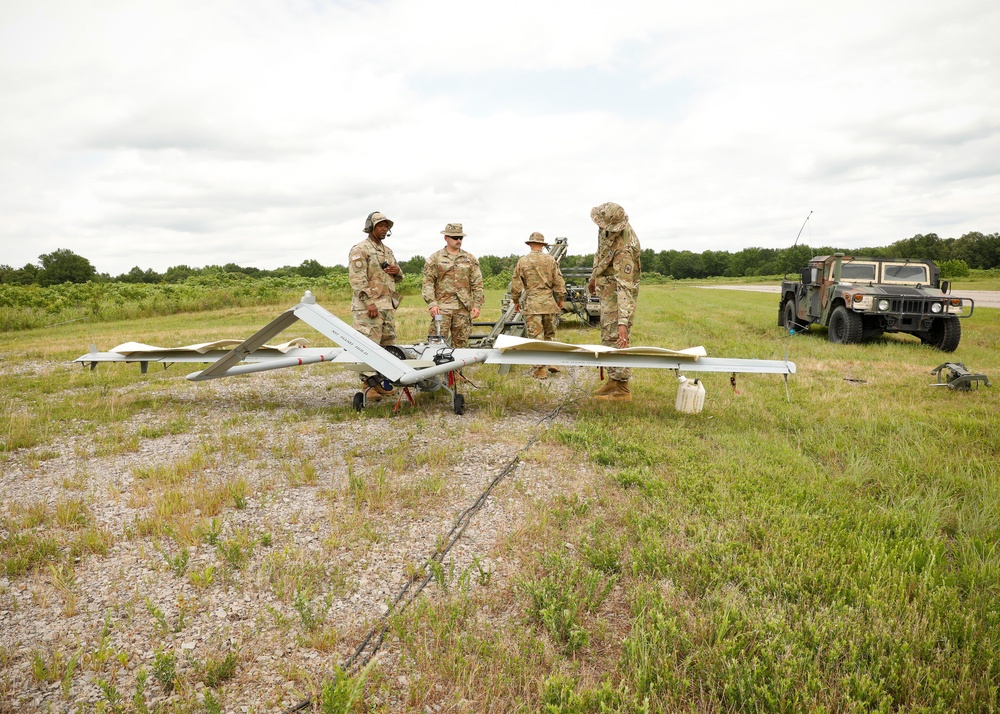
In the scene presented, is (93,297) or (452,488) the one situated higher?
(93,297)

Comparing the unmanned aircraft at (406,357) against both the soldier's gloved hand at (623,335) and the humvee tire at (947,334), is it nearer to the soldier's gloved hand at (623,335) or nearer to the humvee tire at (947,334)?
the soldier's gloved hand at (623,335)

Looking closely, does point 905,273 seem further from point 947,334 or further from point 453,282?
point 453,282

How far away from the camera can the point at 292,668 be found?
2.46 m

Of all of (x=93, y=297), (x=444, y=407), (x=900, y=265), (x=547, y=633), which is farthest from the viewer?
(x=93, y=297)

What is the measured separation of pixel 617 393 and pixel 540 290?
2.48 metres

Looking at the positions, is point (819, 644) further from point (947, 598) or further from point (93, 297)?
point (93, 297)

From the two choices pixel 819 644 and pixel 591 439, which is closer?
pixel 819 644

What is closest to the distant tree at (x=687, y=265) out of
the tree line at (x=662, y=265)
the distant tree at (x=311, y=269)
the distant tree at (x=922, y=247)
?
the tree line at (x=662, y=265)

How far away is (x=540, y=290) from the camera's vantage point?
29.9 feet

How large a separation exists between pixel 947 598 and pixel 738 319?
15.5 m

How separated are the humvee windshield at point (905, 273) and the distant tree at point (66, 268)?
127 feet

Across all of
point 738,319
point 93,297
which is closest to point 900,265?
point 738,319

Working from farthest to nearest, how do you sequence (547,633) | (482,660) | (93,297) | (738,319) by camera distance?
(93,297)
(738,319)
(547,633)
(482,660)

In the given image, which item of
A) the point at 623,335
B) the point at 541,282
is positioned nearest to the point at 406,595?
the point at 623,335
